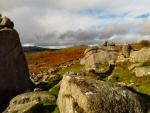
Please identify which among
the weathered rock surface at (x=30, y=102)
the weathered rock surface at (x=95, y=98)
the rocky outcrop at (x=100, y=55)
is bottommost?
the rocky outcrop at (x=100, y=55)

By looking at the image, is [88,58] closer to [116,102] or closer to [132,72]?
[132,72]

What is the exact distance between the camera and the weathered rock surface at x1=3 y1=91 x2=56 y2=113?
2851 centimetres

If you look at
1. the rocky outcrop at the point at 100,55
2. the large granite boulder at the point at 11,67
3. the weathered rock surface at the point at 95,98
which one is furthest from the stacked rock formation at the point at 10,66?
the rocky outcrop at the point at 100,55

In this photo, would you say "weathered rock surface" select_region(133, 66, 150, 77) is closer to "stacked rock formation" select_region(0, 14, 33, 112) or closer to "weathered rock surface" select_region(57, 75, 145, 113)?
"stacked rock formation" select_region(0, 14, 33, 112)

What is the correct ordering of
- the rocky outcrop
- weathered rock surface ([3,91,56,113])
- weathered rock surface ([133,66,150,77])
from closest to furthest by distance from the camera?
1. weathered rock surface ([3,91,56,113])
2. weathered rock surface ([133,66,150,77])
3. the rocky outcrop

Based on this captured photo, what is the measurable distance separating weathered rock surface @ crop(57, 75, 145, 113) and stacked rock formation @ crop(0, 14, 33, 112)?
32.6 feet

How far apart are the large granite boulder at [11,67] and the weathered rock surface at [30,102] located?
3563 millimetres

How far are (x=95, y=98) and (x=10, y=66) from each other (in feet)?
48.3

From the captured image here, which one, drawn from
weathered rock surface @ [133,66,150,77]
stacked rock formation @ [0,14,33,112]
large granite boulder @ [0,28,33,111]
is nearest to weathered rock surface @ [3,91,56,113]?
stacked rock formation @ [0,14,33,112]

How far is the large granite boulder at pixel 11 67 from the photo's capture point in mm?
35719

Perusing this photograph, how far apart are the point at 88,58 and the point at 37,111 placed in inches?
1807

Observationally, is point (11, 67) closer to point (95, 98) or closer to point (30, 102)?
point (30, 102)

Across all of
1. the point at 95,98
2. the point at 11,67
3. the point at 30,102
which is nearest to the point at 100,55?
the point at 11,67

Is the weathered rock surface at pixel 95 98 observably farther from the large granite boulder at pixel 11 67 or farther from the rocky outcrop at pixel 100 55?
the rocky outcrop at pixel 100 55
